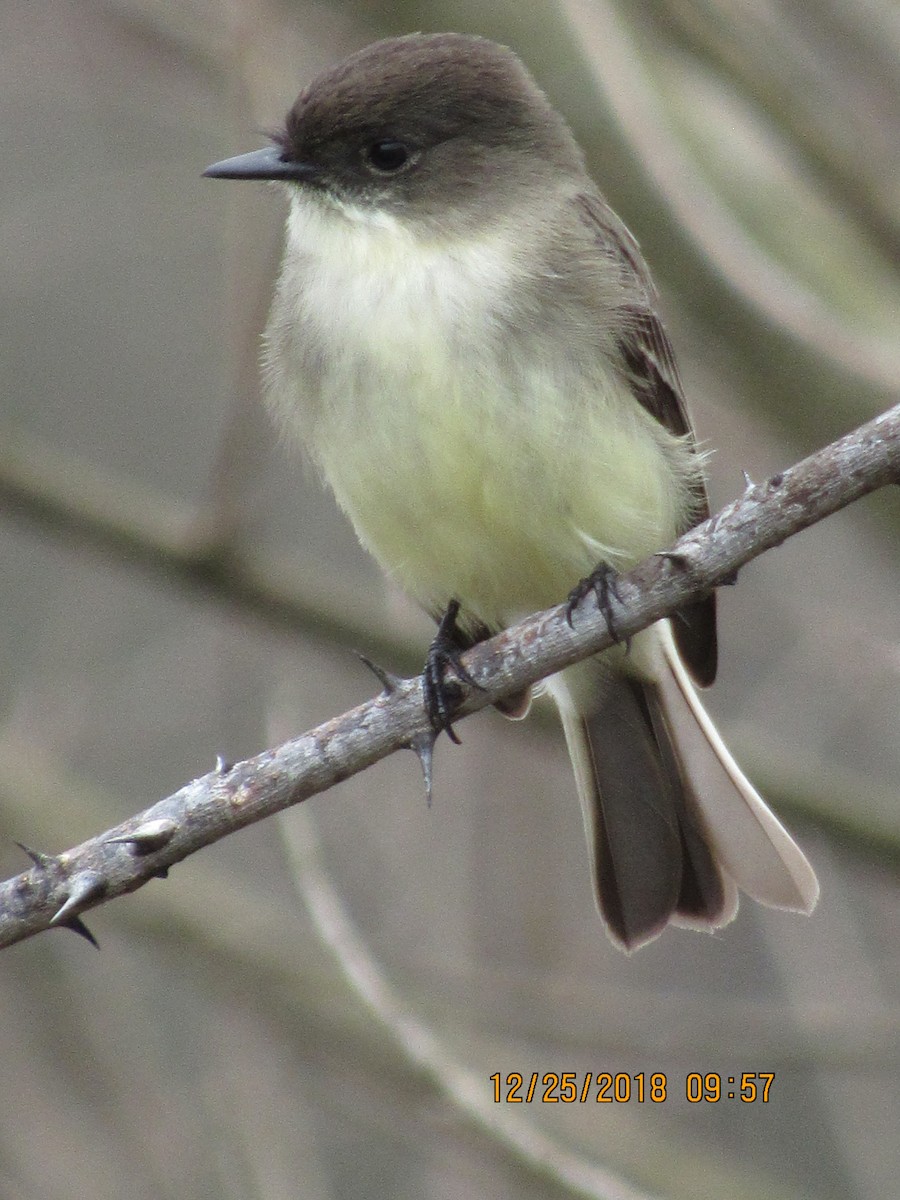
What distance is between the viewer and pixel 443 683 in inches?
158

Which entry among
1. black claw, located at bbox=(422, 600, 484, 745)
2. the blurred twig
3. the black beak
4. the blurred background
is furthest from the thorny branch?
the blurred twig

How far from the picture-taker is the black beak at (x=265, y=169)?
4375mm

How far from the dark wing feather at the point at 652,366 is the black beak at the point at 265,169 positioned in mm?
755

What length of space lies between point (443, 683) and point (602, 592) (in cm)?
43

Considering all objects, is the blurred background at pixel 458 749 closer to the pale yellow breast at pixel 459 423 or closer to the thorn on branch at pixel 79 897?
the pale yellow breast at pixel 459 423

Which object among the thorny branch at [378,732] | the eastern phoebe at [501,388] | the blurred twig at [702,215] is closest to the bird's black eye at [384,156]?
the eastern phoebe at [501,388]

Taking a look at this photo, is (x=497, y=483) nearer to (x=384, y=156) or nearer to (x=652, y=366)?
(x=652, y=366)

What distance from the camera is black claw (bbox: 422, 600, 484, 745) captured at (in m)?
3.83

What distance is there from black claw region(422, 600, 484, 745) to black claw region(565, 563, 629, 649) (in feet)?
0.91

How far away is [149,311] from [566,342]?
15.5ft

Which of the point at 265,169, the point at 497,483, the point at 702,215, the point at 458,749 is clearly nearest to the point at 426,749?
the point at 497,483

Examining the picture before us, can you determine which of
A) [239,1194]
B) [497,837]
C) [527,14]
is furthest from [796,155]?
[239,1194]

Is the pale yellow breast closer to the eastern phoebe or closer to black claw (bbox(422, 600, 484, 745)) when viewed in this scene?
the eastern phoebe
